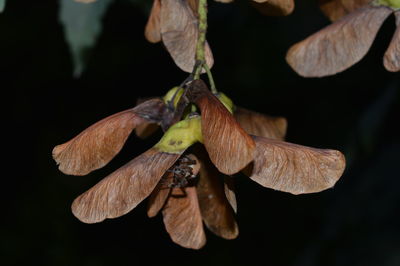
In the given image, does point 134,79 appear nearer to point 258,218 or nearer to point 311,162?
point 258,218

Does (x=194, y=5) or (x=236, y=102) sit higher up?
(x=194, y=5)

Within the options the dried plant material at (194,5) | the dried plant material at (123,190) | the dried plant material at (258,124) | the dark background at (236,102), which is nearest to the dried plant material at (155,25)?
the dried plant material at (194,5)

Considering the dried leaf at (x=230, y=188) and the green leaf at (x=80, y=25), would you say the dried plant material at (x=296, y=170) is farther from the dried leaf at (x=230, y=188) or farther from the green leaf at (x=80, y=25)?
the green leaf at (x=80, y=25)

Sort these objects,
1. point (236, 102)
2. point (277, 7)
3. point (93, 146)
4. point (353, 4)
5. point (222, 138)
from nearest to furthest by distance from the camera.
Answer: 1. point (222, 138)
2. point (93, 146)
3. point (277, 7)
4. point (353, 4)
5. point (236, 102)

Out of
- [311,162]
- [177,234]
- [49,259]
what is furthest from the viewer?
[49,259]

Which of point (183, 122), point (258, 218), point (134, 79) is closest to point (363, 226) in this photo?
point (134, 79)

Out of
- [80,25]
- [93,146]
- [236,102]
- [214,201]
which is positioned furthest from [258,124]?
[236,102]

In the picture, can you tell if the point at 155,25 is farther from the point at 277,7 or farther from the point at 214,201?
the point at 214,201
